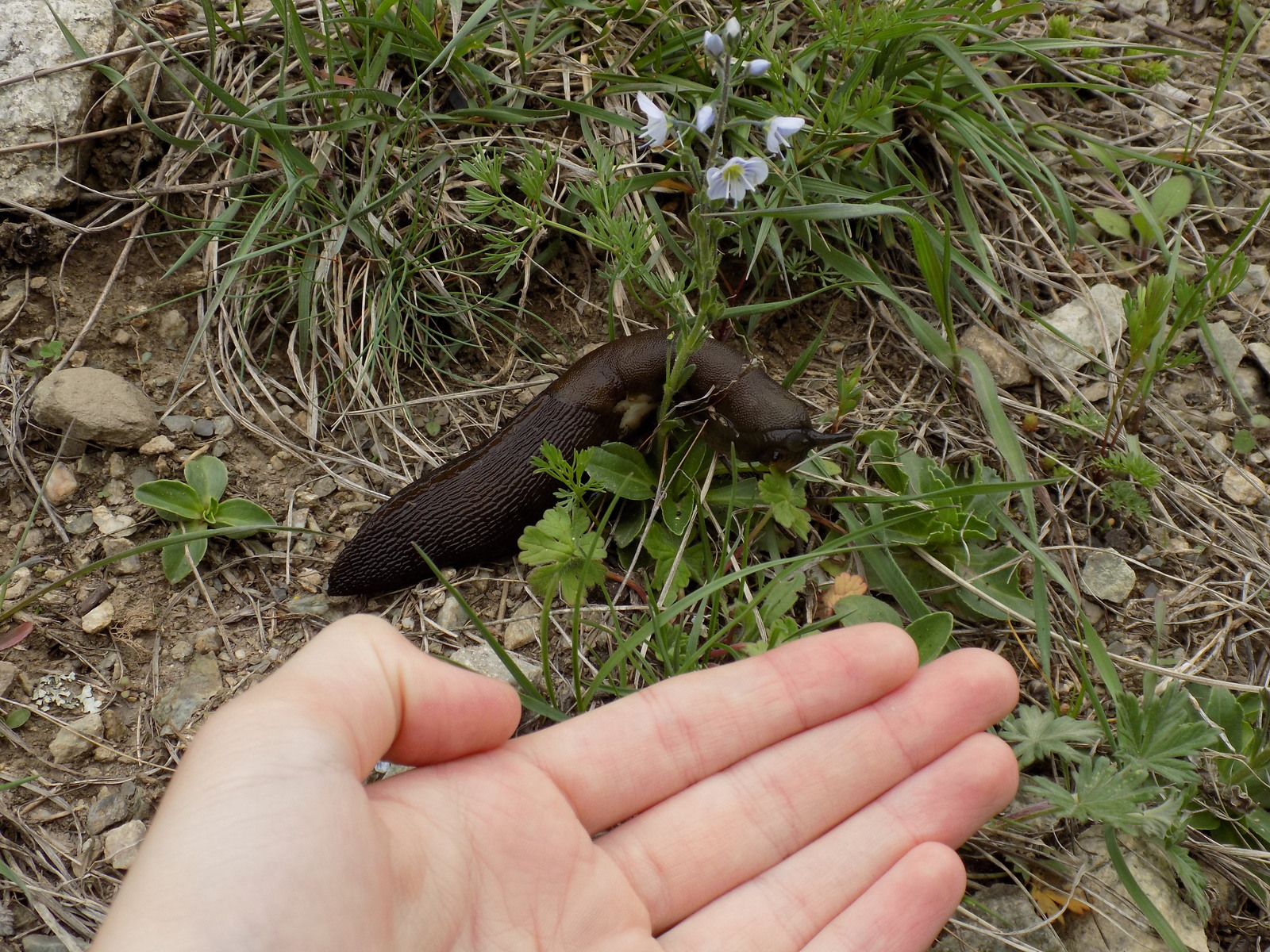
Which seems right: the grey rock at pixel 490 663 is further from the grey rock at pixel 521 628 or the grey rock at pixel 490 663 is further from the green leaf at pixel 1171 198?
the green leaf at pixel 1171 198

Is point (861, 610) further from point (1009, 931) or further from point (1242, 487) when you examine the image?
point (1242, 487)

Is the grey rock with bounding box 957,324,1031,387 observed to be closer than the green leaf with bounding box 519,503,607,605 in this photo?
No

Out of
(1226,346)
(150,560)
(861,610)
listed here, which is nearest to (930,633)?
(861,610)

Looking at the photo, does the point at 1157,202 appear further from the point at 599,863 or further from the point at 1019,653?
the point at 599,863

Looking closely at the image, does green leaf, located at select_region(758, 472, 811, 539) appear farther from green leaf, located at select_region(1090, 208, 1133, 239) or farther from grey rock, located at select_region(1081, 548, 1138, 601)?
green leaf, located at select_region(1090, 208, 1133, 239)

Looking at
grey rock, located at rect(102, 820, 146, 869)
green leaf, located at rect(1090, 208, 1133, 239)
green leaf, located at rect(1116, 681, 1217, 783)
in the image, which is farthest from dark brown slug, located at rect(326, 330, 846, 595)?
green leaf, located at rect(1090, 208, 1133, 239)
